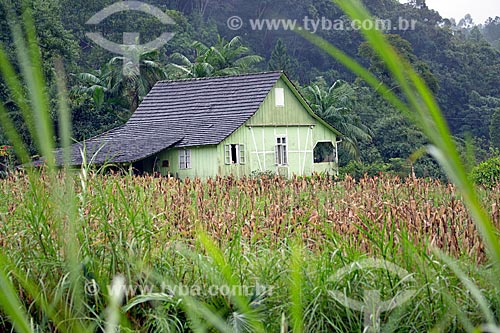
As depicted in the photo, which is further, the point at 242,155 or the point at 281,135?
the point at 281,135

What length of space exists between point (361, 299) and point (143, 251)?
1.22m

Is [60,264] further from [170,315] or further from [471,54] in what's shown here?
[471,54]

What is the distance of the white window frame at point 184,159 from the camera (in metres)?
28.5

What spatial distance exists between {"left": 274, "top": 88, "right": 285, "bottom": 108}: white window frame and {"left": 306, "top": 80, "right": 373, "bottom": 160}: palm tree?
29.7 ft

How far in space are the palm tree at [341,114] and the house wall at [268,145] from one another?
802 centimetres

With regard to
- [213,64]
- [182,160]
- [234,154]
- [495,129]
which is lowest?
[182,160]

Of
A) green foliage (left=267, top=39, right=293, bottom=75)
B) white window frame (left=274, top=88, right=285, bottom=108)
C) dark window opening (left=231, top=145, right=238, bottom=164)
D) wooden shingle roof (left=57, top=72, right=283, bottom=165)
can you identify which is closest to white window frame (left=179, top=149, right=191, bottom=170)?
wooden shingle roof (left=57, top=72, right=283, bottom=165)

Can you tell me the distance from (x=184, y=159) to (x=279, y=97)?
4.57 metres

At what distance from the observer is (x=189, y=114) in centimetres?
3119

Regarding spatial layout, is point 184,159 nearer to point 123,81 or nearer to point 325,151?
point 123,81

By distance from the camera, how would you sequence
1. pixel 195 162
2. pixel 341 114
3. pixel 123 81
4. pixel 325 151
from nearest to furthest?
pixel 195 162, pixel 123 81, pixel 325 151, pixel 341 114

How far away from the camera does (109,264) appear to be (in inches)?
168

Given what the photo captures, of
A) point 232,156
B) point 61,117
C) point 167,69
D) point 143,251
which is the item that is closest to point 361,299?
point 143,251

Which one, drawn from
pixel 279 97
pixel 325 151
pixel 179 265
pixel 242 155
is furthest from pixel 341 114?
pixel 179 265
